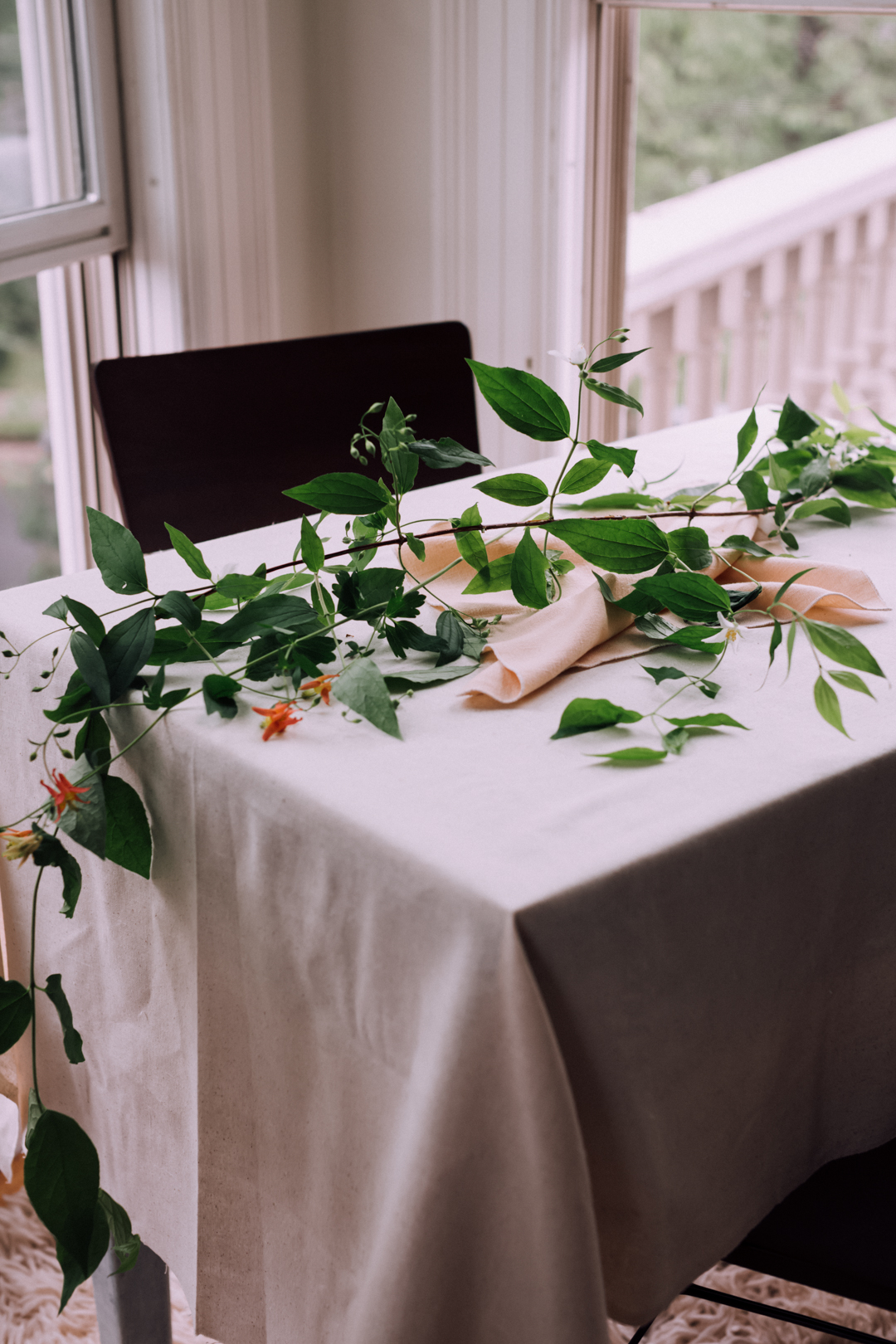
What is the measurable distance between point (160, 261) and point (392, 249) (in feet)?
1.54

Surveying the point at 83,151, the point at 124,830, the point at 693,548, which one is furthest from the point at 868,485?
the point at 83,151

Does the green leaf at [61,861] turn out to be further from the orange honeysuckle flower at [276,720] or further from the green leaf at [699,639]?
the green leaf at [699,639]

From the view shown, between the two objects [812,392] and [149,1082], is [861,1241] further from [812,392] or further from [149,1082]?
[812,392]

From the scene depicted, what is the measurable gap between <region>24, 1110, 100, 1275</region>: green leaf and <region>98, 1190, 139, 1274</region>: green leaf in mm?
25

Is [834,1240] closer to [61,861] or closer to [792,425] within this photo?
[61,861]

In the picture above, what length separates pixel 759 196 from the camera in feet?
9.02

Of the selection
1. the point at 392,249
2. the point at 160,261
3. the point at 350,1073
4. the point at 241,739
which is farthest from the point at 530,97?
the point at 350,1073

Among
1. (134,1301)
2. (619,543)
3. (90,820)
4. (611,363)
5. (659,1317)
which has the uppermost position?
(611,363)

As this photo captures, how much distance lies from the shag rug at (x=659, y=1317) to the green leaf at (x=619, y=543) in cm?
78

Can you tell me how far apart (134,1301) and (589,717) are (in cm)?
60

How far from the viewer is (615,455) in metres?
0.72

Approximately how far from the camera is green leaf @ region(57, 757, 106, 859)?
A: 616mm

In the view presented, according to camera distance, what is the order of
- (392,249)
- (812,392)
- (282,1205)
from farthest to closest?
(812,392), (392,249), (282,1205)

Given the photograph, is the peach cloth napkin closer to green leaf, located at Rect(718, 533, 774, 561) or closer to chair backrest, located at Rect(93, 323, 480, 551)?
green leaf, located at Rect(718, 533, 774, 561)
